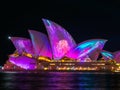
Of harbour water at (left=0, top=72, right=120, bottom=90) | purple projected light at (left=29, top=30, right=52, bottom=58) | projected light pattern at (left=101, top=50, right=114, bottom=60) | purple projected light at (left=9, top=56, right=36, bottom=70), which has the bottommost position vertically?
harbour water at (left=0, top=72, right=120, bottom=90)

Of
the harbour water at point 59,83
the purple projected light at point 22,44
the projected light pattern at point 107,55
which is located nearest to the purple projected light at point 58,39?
the purple projected light at point 22,44

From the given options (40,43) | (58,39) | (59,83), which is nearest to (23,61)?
(40,43)

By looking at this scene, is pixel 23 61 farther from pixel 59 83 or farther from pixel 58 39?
pixel 59 83

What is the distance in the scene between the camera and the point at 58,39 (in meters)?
109

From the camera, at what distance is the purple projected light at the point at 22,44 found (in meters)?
112

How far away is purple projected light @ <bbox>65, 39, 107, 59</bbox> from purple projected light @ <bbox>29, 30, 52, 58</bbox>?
6109 millimetres

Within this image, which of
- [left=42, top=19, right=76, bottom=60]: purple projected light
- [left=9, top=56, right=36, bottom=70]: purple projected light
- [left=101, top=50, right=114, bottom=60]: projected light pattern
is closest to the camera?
[left=42, top=19, right=76, bottom=60]: purple projected light

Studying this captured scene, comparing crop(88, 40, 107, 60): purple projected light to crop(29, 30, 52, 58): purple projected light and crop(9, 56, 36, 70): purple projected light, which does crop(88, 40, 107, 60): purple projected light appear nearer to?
crop(29, 30, 52, 58): purple projected light

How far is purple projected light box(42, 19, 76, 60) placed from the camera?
105m

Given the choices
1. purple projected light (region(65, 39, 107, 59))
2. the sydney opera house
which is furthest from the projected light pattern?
purple projected light (region(65, 39, 107, 59))

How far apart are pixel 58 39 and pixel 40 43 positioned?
456cm

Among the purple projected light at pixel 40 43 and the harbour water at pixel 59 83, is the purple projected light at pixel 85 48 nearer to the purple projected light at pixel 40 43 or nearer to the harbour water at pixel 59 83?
the purple projected light at pixel 40 43

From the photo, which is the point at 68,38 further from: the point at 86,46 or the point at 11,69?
the point at 11,69

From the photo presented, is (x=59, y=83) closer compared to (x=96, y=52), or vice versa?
(x=59, y=83)
